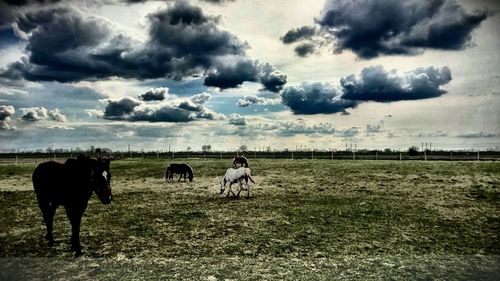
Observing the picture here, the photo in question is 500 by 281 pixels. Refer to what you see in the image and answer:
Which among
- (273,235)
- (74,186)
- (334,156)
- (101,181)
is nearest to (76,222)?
(74,186)

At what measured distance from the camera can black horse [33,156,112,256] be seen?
371 inches

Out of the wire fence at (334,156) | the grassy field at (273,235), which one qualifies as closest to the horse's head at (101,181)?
the grassy field at (273,235)

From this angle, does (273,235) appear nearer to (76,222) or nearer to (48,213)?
(76,222)

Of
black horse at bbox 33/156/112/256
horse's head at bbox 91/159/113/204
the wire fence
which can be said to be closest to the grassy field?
black horse at bbox 33/156/112/256

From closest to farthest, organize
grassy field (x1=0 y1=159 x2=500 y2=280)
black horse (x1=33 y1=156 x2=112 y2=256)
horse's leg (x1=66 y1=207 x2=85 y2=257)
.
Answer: grassy field (x1=0 y1=159 x2=500 y2=280)
black horse (x1=33 y1=156 x2=112 y2=256)
horse's leg (x1=66 y1=207 x2=85 y2=257)

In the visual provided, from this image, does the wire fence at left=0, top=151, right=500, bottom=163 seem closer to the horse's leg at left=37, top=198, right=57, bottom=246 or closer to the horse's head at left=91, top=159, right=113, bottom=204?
the horse's leg at left=37, top=198, right=57, bottom=246

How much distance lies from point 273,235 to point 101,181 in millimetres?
5785

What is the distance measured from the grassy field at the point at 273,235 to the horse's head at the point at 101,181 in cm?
169

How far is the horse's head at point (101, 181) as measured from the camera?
30.6 feet

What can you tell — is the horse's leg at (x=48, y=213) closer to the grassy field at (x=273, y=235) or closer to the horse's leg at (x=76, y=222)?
the grassy field at (x=273, y=235)

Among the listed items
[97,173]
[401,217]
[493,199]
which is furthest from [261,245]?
[493,199]

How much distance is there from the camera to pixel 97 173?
945cm

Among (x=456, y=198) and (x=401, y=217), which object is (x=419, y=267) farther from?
(x=456, y=198)

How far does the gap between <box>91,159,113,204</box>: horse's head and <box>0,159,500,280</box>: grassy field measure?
5.55 feet
